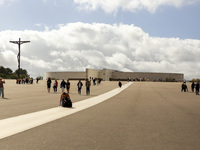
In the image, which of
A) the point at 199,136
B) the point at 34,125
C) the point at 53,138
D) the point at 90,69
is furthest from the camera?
the point at 90,69

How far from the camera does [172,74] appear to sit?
5138 inches

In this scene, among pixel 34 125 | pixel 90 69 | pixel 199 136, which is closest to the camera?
pixel 199 136

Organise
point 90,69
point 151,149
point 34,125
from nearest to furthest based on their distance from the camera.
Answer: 1. point 151,149
2. point 34,125
3. point 90,69

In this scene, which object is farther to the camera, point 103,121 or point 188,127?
point 103,121

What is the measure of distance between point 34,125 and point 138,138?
11.3 ft

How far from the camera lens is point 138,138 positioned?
5.98 m

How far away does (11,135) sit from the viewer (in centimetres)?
620

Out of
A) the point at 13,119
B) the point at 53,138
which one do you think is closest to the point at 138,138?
the point at 53,138

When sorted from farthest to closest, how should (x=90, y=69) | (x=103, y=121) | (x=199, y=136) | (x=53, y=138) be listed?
(x=90, y=69) → (x=103, y=121) → (x=199, y=136) → (x=53, y=138)

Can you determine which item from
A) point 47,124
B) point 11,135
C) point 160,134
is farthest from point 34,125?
point 160,134

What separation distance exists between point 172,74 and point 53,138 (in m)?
131

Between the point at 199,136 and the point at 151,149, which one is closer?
the point at 151,149

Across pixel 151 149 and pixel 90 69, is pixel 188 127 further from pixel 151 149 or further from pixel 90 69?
pixel 90 69

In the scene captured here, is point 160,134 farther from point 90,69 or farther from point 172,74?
point 172,74
